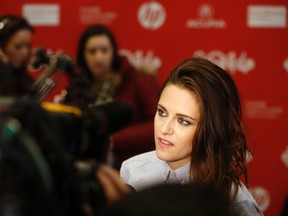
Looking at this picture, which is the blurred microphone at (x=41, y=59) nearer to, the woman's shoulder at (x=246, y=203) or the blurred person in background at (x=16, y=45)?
the woman's shoulder at (x=246, y=203)

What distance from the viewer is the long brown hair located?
6.66ft

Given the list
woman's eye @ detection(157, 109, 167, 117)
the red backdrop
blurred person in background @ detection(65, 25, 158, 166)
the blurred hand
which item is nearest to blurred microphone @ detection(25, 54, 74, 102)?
woman's eye @ detection(157, 109, 167, 117)

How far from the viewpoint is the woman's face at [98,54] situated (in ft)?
11.3

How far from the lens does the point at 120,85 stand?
11.3 feet

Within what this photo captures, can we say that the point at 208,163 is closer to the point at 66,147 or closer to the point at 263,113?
the point at 66,147

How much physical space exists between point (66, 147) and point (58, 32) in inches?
144

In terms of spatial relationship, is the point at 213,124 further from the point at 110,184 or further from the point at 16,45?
the point at 16,45

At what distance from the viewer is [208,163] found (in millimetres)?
2043

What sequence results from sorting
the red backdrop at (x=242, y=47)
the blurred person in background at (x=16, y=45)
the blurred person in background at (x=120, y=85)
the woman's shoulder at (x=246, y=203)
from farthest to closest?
the red backdrop at (x=242, y=47)
the blurred person in background at (x=16, y=45)
the blurred person in background at (x=120, y=85)
the woman's shoulder at (x=246, y=203)

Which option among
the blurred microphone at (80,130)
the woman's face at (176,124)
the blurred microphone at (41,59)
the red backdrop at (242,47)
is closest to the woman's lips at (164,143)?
the woman's face at (176,124)

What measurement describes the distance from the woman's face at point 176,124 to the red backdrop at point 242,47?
230 centimetres

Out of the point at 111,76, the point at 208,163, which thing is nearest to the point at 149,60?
the point at 111,76

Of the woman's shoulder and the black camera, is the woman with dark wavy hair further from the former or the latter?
the black camera

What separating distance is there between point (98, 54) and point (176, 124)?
1548 millimetres
